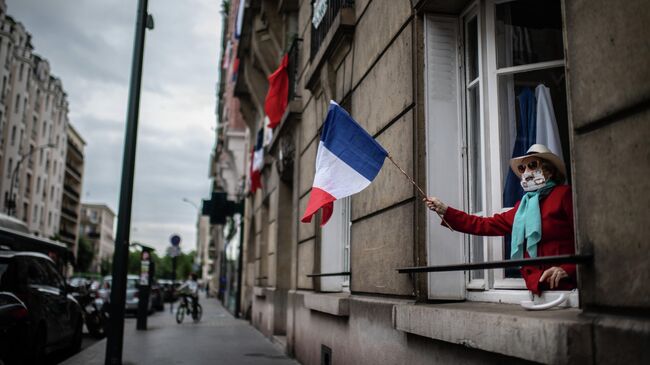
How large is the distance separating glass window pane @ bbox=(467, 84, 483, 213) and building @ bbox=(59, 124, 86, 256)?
89.1 meters

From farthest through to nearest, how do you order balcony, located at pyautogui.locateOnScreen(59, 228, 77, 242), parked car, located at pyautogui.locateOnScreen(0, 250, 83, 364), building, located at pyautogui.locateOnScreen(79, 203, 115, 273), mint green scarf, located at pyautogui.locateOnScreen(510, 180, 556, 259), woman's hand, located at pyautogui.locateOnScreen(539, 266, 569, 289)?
building, located at pyautogui.locateOnScreen(79, 203, 115, 273)
balcony, located at pyautogui.locateOnScreen(59, 228, 77, 242)
parked car, located at pyautogui.locateOnScreen(0, 250, 83, 364)
mint green scarf, located at pyautogui.locateOnScreen(510, 180, 556, 259)
woman's hand, located at pyautogui.locateOnScreen(539, 266, 569, 289)

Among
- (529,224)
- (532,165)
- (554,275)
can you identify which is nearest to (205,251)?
(532,165)

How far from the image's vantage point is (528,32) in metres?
4.32

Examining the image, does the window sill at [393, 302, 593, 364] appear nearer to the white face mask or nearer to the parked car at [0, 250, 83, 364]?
the white face mask

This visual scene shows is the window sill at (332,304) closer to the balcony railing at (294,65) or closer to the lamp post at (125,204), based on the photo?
the lamp post at (125,204)

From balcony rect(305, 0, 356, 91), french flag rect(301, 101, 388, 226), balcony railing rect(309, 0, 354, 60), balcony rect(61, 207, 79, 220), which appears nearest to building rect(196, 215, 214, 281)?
balcony rect(61, 207, 79, 220)

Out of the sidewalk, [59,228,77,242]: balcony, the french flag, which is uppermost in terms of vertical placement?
[59,228,77,242]: balcony

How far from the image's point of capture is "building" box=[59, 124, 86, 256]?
88.8m

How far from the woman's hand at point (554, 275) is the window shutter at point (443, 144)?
4.22 feet

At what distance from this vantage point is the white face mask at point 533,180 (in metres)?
3.67

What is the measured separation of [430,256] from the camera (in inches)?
186

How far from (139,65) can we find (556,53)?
21.4 ft

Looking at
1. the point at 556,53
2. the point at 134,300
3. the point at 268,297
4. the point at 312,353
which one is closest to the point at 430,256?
the point at 556,53

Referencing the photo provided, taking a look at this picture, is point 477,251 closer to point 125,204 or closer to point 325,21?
point 325,21
